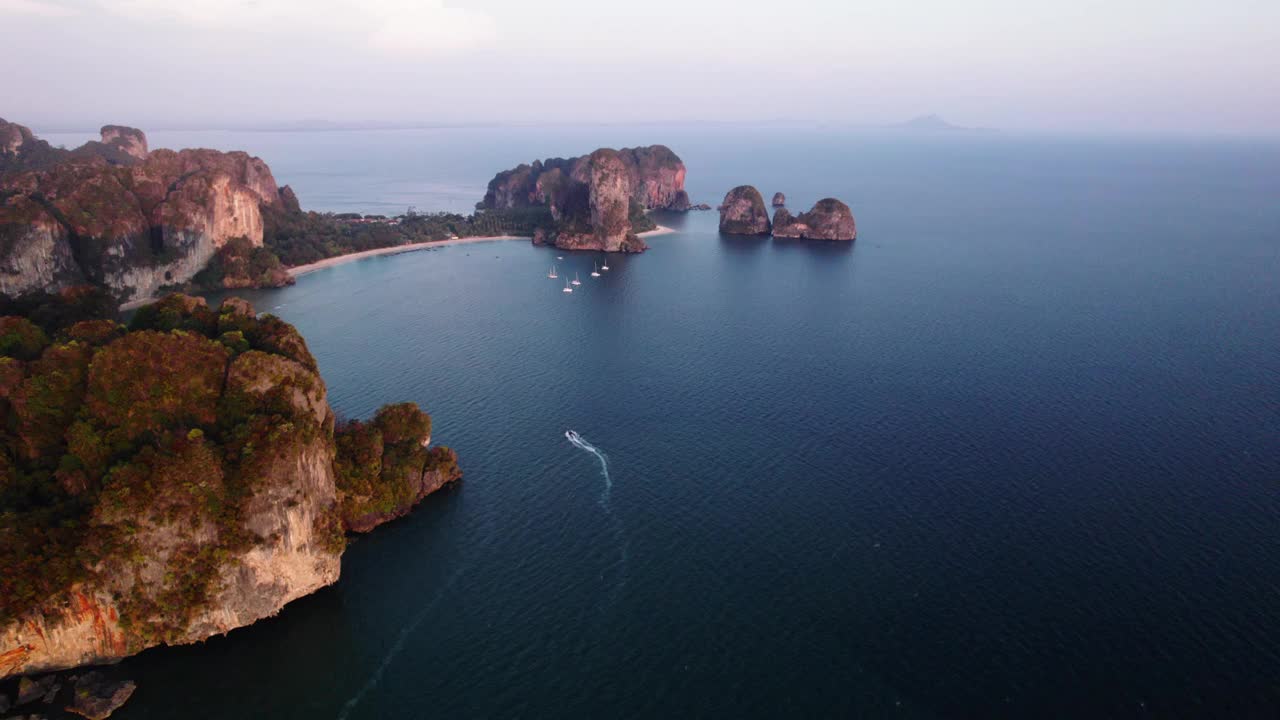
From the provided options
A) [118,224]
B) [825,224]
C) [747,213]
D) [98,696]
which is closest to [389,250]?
[118,224]

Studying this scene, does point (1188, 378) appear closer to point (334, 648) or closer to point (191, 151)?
point (334, 648)

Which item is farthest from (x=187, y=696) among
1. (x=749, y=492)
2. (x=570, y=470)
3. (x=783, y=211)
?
(x=783, y=211)

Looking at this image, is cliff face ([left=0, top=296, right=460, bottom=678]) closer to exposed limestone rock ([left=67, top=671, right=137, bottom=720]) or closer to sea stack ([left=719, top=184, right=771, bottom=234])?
exposed limestone rock ([left=67, top=671, right=137, bottom=720])

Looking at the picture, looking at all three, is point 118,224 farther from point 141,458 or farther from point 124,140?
point 124,140

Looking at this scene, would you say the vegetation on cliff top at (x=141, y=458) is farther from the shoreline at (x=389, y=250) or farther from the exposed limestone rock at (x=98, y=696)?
the shoreline at (x=389, y=250)

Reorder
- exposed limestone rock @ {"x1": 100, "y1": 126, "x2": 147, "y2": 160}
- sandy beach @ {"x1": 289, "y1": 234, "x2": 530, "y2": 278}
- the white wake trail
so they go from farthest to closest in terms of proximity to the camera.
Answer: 1. exposed limestone rock @ {"x1": 100, "y1": 126, "x2": 147, "y2": 160}
2. sandy beach @ {"x1": 289, "y1": 234, "x2": 530, "y2": 278}
3. the white wake trail

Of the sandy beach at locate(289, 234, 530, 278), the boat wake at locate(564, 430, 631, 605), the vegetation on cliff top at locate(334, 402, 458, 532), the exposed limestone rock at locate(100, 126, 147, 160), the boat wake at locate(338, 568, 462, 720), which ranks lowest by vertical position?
the boat wake at locate(338, 568, 462, 720)

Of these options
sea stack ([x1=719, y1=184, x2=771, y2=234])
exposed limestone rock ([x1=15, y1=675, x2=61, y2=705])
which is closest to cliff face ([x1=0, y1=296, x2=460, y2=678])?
exposed limestone rock ([x1=15, y1=675, x2=61, y2=705])

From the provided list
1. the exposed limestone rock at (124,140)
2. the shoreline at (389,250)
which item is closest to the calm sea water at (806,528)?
the shoreline at (389,250)
